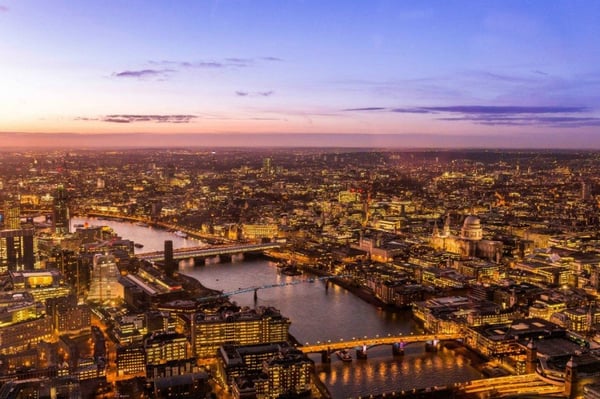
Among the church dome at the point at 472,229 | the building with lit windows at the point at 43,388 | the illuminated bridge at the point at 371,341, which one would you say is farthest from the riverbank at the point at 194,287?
the church dome at the point at 472,229

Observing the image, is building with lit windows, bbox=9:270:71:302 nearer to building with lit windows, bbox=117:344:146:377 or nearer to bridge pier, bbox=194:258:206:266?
building with lit windows, bbox=117:344:146:377

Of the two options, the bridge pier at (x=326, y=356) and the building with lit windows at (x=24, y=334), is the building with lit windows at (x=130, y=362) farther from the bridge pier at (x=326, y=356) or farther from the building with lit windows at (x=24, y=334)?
the bridge pier at (x=326, y=356)

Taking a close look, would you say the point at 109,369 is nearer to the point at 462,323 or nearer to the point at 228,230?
the point at 462,323

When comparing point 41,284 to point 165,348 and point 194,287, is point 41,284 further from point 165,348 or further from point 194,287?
point 165,348

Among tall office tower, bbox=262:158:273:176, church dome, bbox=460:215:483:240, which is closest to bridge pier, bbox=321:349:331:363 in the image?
church dome, bbox=460:215:483:240

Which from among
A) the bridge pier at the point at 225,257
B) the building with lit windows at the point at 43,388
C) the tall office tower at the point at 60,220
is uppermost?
the tall office tower at the point at 60,220

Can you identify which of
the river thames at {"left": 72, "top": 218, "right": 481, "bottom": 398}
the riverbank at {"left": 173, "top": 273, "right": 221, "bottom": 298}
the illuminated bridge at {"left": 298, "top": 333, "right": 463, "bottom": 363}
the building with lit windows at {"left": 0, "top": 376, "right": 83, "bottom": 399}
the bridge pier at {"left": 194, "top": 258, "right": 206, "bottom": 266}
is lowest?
the bridge pier at {"left": 194, "top": 258, "right": 206, "bottom": 266}
